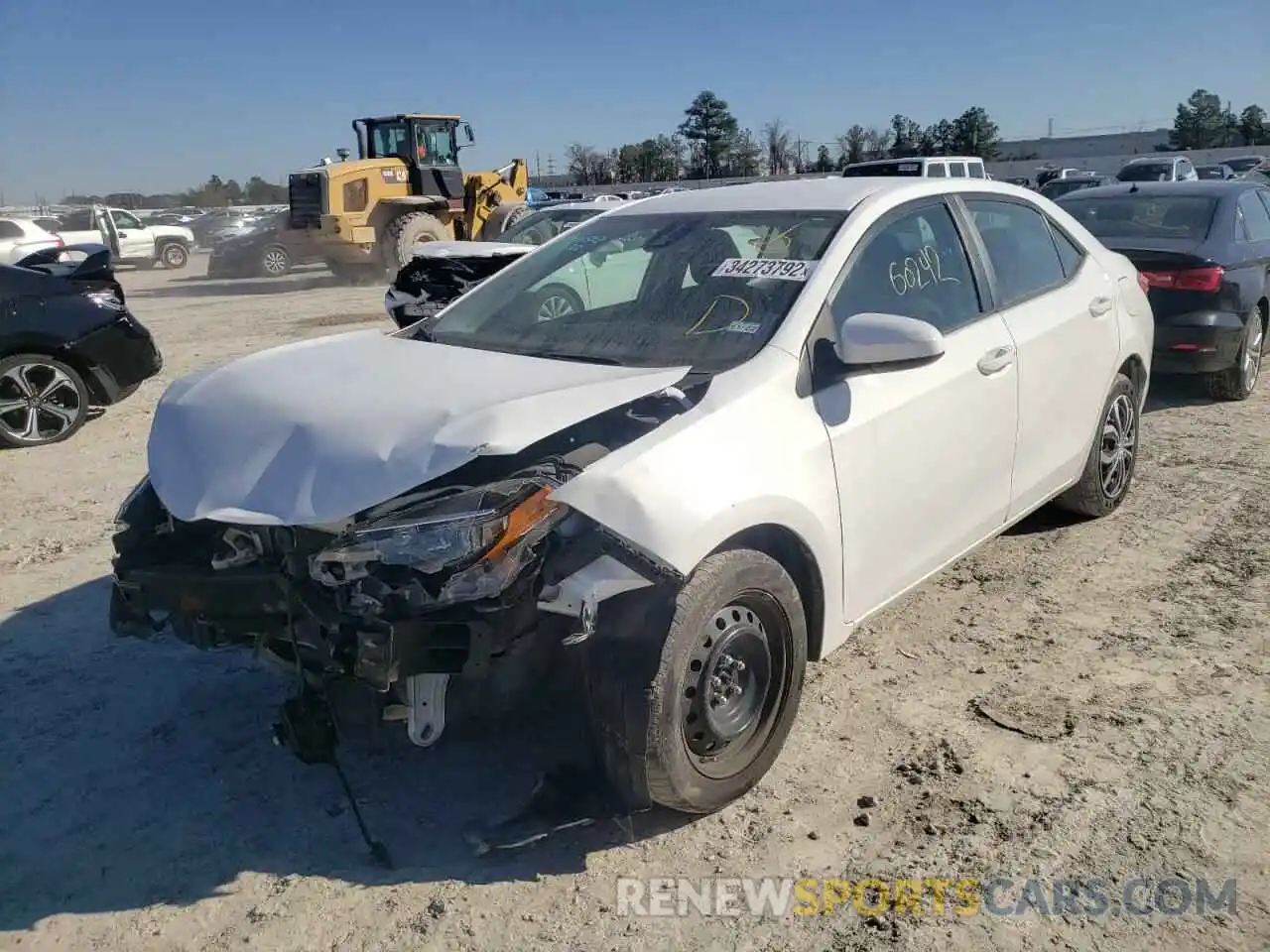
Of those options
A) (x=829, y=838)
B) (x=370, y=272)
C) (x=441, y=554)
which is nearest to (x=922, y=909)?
(x=829, y=838)

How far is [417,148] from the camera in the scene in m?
20.1

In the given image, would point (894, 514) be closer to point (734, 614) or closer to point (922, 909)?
point (734, 614)

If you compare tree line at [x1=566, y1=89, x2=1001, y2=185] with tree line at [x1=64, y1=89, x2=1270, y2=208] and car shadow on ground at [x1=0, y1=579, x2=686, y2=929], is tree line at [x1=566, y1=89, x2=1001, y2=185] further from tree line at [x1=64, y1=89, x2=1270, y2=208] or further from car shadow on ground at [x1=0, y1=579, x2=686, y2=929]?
car shadow on ground at [x1=0, y1=579, x2=686, y2=929]

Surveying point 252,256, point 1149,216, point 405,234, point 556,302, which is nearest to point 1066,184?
point 405,234

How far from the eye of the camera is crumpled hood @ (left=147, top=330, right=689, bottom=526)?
258 centimetres

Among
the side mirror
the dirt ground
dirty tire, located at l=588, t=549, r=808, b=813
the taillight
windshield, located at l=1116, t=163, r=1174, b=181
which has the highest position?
windshield, located at l=1116, t=163, r=1174, b=181

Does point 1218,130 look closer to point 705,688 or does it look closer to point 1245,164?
point 1245,164

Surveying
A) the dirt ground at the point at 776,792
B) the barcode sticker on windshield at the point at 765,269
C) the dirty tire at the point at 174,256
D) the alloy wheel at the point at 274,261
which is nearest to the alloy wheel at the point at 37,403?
the dirt ground at the point at 776,792

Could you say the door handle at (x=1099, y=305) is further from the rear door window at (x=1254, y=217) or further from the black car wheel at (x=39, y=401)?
the black car wheel at (x=39, y=401)

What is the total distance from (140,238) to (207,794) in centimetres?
2860

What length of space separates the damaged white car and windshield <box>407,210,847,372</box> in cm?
2

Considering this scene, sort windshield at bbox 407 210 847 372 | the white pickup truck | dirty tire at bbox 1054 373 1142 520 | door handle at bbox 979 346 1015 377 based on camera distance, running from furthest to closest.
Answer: the white pickup truck
dirty tire at bbox 1054 373 1142 520
door handle at bbox 979 346 1015 377
windshield at bbox 407 210 847 372

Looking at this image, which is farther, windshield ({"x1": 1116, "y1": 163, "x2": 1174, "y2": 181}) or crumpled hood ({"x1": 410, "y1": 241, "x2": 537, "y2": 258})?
windshield ({"x1": 1116, "y1": 163, "x2": 1174, "y2": 181})

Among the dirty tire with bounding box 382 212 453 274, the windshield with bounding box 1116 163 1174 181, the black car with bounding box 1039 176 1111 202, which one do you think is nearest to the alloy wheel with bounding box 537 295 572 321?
the dirty tire with bounding box 382 212 453 274
